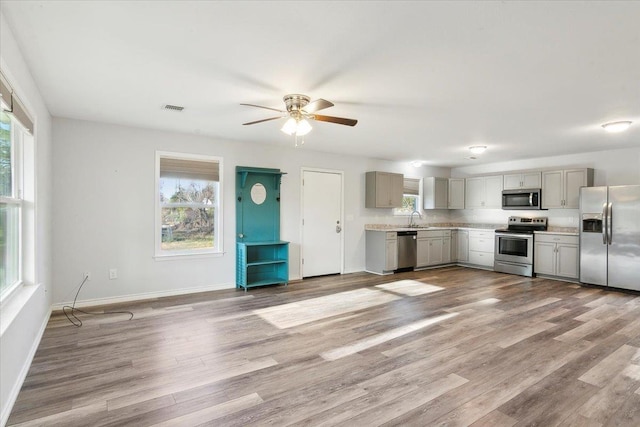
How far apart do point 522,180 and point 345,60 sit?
19.4ft

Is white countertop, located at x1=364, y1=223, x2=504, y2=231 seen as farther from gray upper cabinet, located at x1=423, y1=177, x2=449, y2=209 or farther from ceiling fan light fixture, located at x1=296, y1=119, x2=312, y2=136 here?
ceiling fan light fixture, located at x1=296, y1=119, x2=312, y2=136

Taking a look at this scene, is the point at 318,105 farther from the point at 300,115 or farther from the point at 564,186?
the point at 564,186

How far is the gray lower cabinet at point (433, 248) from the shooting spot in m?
7.27

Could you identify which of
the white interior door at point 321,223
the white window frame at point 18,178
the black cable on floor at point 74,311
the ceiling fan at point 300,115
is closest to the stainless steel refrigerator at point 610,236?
the white interior door at point 321,223

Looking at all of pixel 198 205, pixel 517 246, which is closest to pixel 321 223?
pixel 198 205

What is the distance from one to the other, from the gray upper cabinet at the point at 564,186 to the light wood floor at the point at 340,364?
224cm

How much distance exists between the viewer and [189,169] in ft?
16.7

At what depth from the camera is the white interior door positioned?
6.27m

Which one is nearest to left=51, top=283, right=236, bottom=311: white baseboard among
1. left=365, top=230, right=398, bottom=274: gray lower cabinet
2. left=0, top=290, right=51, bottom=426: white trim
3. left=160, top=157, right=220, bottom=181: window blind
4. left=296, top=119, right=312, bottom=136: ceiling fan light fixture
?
left=0, top=290, right=51, bottom=426: white trim

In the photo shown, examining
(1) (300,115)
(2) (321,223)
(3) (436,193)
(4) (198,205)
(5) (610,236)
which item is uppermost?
(1) (300,115)

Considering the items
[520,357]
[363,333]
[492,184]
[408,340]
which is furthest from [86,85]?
[492,184]

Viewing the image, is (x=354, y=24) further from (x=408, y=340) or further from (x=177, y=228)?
(x=177, y=228)

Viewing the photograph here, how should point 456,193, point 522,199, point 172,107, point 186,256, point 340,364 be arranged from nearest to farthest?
point 340,364
point 172,107
point 186,256
point 522,199
point 456,193

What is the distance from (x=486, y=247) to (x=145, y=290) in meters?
6.50
